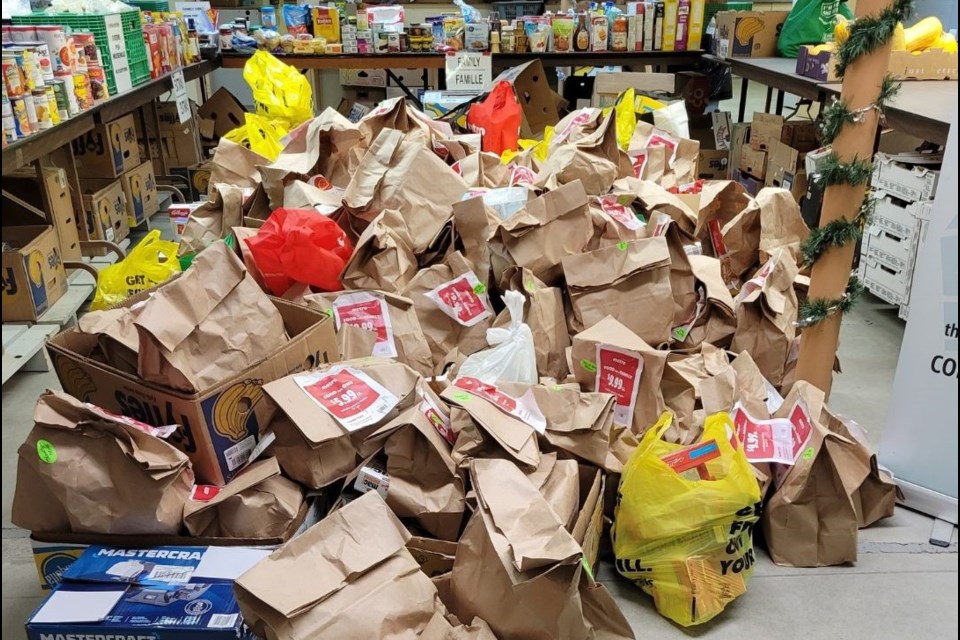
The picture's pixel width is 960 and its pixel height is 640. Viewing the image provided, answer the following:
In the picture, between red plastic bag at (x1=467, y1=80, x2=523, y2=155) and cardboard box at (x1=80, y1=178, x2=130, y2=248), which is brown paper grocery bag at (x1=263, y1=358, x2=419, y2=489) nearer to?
red plastic bag at (x1=467, y1=80, x2=523, y2=155)

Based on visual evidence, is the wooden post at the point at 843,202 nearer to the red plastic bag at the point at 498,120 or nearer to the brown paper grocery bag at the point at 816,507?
the brown paper grocery bag at the point at 816,507

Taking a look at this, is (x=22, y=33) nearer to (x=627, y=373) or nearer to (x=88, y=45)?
(x=88, y=45)

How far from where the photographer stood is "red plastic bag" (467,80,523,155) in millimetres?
3471

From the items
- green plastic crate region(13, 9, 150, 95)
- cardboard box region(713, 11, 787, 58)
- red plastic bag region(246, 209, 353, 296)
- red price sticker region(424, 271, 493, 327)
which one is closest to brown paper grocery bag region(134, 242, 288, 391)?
red plastic bag region(246, 209, 353, 296)

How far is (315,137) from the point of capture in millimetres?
2803

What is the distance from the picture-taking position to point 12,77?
2.57m

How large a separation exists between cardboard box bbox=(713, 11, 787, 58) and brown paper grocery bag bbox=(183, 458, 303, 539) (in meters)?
4.12

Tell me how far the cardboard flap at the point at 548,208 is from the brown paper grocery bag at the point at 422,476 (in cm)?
78

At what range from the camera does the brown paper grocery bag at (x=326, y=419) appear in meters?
1.61

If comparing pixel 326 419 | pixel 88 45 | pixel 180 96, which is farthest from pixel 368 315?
pixel 180 96

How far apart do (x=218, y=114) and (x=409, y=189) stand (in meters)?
3.45

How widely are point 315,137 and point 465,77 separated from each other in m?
1.79

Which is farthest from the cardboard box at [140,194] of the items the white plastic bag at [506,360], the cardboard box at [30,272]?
the white plastic bag at [506,360]

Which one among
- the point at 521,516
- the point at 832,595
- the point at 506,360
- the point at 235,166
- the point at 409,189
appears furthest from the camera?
the point at 235,166
